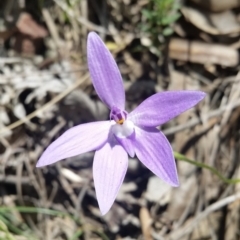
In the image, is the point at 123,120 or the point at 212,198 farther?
the point at 212,198

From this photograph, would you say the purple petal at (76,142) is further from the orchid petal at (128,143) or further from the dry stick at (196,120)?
the dry stick at (196,120)

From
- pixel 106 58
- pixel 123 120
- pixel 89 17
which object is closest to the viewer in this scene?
pixel 106 58

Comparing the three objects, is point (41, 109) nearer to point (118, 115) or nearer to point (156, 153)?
point (118, 115)

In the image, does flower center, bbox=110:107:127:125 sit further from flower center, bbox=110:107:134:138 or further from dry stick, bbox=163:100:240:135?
dry stick, bbox=163:100:240:135

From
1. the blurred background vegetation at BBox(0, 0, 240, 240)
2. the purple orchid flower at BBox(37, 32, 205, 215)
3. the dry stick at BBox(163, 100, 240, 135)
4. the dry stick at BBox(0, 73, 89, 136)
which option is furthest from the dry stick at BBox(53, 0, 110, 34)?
the purple orchid flower at BBox(37, 32, 205, 215)

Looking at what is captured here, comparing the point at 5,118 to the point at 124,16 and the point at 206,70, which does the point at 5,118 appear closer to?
the point at 124,16

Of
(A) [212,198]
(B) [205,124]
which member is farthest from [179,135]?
(A) [212,198]
